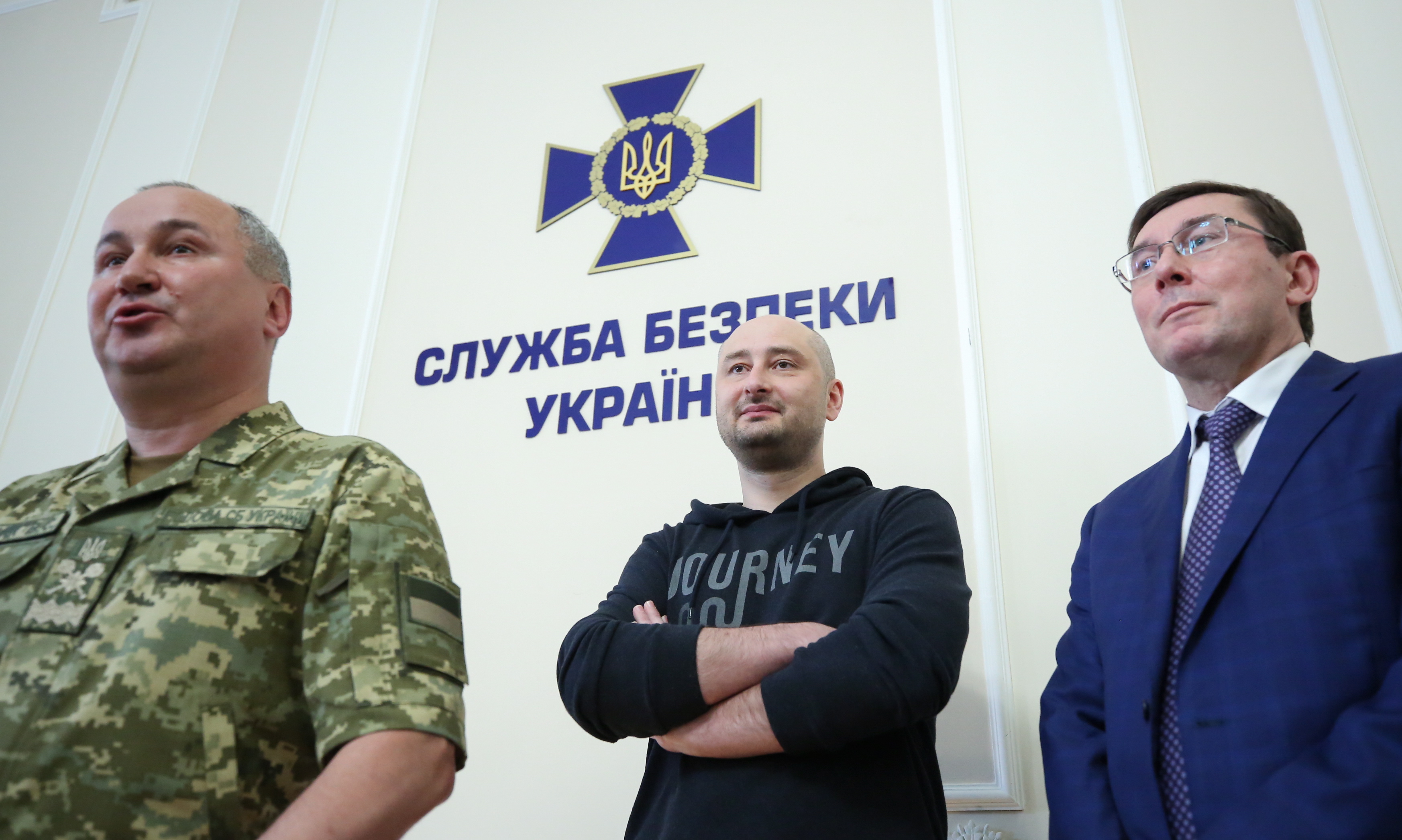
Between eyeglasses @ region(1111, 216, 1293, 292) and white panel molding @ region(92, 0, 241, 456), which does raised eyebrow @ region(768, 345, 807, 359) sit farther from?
white panel molding @ region(92, 0, 241, 456)

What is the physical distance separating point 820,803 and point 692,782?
0.20 metres

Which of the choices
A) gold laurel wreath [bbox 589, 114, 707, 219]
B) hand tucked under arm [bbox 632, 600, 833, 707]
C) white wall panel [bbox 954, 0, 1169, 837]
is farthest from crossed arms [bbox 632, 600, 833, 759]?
gold laurel wreath [bbox 589, 114, 707, 219]

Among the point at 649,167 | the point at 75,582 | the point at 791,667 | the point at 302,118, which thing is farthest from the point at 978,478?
the point at 302,118

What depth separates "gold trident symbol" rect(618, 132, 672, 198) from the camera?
311 cm

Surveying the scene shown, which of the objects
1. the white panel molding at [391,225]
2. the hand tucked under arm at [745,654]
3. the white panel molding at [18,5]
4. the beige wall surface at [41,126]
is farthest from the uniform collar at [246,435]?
the white panel molding at [18,5]

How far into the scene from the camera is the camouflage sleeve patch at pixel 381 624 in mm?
1000

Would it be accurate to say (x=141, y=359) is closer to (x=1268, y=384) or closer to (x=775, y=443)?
(x=775, y=443)

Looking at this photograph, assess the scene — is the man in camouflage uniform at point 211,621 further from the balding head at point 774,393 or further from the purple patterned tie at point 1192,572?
the purple patterned tie at point 1192,572

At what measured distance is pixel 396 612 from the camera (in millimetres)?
1063

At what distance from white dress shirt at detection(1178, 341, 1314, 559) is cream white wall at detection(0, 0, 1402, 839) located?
0.75m

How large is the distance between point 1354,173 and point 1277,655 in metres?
1.61

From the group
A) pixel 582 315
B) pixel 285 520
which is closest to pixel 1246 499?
pixel 285 520

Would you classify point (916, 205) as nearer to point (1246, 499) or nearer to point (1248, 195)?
point (1248, 195)

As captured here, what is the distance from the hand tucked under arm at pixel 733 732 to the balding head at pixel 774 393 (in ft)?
1.72
